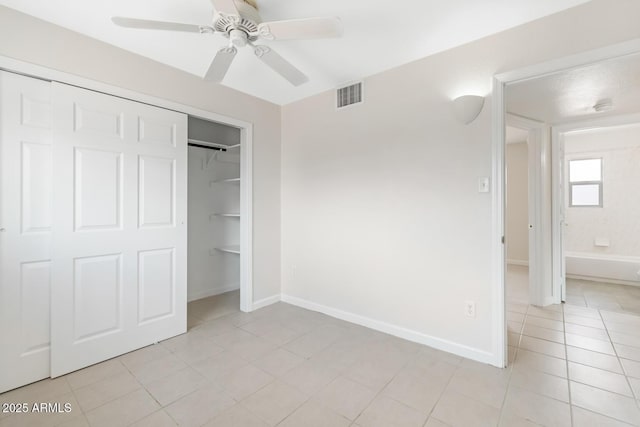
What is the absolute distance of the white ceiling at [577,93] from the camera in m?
2.23

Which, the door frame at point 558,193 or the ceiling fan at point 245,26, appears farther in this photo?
the door frame at point 558,193

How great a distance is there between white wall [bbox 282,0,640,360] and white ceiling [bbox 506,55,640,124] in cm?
35

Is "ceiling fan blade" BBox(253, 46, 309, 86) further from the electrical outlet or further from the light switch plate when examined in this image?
the electrical outlet

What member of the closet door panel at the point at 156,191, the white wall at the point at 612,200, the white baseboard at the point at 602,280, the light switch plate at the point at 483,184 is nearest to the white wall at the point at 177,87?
the closet door panel at the point at 156,191

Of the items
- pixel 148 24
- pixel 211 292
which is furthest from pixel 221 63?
pixel 211 292

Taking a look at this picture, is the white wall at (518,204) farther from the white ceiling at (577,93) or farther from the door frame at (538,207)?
the white ceiling at (577,93)

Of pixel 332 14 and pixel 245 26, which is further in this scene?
pixel 332 14

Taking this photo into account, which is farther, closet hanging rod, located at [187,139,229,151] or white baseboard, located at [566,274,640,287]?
white baseboard, located at [566,274,640,287]

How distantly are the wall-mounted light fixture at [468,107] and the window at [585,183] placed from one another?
452 centimetres

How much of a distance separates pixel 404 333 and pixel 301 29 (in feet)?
8.44

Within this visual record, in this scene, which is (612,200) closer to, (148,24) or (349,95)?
(349,95)

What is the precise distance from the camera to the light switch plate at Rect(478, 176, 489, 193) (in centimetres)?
216

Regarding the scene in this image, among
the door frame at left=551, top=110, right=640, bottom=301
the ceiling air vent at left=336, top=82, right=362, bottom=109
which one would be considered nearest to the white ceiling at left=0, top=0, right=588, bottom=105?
the ceiling air vent at left=336, top=82, right=362, bottom=109

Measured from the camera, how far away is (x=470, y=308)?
2254mm
